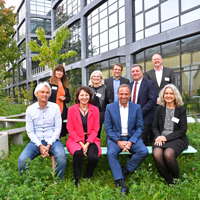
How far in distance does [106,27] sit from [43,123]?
1361cm

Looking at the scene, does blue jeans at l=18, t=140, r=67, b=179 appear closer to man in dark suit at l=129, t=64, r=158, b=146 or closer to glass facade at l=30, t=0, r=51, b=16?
man in dark suit at l=129, t=64, r=158, b=146

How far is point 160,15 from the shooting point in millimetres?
10898

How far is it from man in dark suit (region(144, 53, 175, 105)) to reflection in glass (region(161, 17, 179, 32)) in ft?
22.4

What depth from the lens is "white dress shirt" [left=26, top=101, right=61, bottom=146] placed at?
11.6 feet

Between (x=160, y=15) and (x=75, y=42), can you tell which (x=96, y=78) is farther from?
(x=75, y=42)

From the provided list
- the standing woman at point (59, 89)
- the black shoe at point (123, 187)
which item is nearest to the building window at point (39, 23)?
the standing woman at point (59, 89)

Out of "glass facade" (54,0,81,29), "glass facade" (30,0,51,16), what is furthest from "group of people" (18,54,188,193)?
"glass facade" (30,0,51,16)

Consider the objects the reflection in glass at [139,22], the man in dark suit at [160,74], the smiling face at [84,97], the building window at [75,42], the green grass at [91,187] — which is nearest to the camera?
the green grass at [91,187]

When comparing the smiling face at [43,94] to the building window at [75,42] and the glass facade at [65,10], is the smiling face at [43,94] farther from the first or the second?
the glass facade at [65,10]

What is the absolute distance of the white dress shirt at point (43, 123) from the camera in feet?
11.6

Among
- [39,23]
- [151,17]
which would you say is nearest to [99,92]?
[151,17]

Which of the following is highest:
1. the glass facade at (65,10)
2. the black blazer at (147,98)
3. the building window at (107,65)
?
the glass facade at (65,10)

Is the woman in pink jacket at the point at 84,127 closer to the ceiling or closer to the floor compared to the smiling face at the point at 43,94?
closer to the floor

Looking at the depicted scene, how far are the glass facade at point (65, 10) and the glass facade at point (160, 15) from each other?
8.82m
